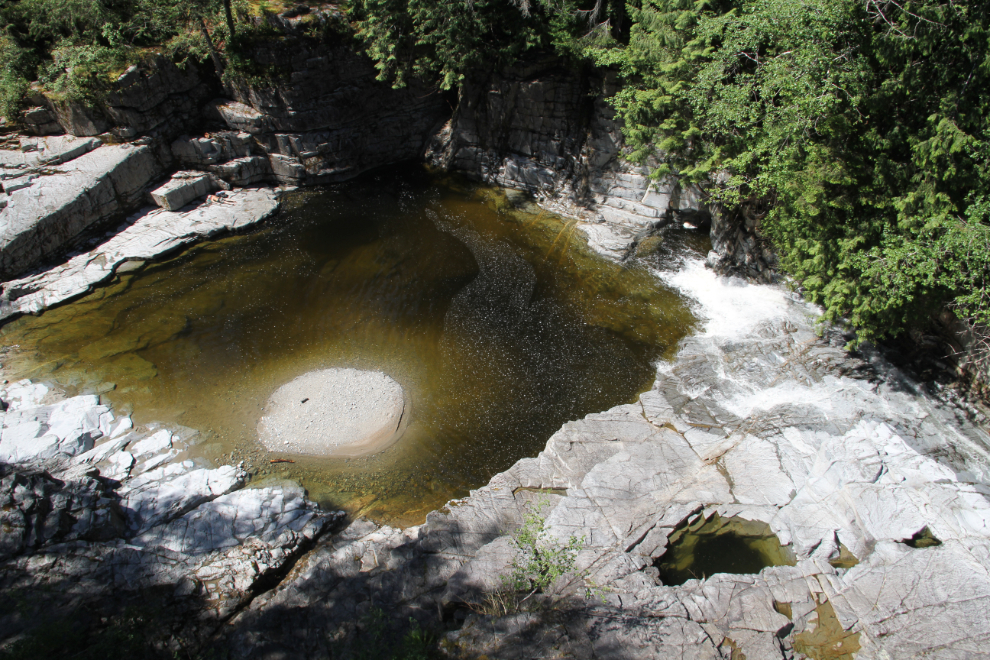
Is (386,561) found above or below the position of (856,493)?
below

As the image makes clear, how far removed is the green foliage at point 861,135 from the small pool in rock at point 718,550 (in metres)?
6.15

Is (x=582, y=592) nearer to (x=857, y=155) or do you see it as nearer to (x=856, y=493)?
(x=856, y=493)

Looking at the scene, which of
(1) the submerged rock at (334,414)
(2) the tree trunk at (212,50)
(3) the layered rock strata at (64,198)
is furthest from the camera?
(2) the tree trunk at (212,50)

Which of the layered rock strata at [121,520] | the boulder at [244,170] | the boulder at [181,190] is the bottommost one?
the layered rock strata at [121,520]

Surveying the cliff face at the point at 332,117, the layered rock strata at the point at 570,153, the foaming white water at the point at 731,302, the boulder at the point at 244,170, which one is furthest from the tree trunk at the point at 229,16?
the foaming white water at the point at 731,302

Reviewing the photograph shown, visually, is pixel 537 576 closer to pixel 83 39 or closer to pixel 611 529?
pixel 611 529

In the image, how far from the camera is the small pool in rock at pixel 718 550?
35.1ft

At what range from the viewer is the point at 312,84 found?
2344cm

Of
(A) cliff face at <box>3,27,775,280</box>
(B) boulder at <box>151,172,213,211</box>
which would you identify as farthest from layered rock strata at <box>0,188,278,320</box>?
(A) cliff face at <box>3,27,775,280</box>

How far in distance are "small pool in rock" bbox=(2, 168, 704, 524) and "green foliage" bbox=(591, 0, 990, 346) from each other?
542cm

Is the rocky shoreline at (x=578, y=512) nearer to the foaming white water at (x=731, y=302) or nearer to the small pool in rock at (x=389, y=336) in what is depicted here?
the foaming white water at (x=731, y=302)

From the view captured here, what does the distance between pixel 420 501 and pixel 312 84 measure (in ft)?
65.1

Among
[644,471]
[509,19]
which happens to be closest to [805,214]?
[644,471]

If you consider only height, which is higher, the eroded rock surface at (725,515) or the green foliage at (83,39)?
the green foliage at (83,39)
